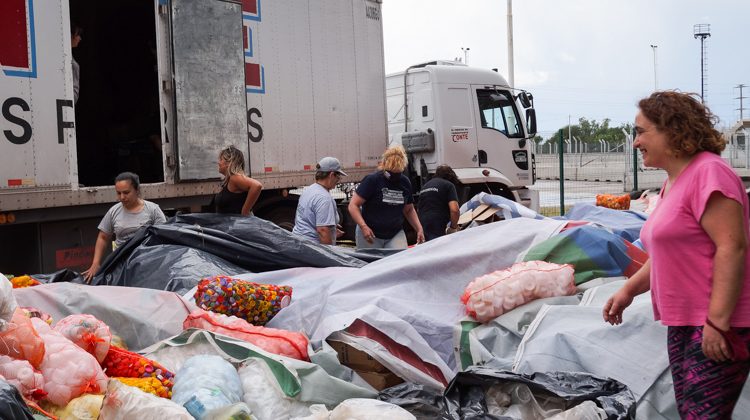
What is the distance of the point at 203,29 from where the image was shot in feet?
29.2

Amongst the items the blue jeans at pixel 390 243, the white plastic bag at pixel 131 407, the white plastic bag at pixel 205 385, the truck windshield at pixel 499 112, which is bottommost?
the white plastic bag at pixel 205 385

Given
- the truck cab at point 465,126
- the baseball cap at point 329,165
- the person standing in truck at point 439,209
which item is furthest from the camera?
the truck cab at point 465,126

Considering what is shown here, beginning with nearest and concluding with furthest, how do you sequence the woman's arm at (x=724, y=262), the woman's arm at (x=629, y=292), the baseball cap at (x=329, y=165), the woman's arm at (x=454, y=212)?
1. the woman's arm at (x=724, y=262)
2. the woman's arm at (x=629, y=292)
3. the baseball cap at (x=329, y=165)
4. the woman's arm at (x=454, y=212)

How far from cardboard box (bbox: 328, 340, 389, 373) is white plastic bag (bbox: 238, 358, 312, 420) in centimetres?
61

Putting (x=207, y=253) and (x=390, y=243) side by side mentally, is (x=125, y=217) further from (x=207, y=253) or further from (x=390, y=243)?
(x=390, y=243)

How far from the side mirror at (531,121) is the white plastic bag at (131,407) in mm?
10773

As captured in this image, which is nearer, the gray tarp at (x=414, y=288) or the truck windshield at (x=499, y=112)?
the gray tarp at (x=414, y=288)

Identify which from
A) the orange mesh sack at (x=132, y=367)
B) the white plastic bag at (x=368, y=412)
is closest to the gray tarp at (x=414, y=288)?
the orange mesh sack at (x=132, y=367)

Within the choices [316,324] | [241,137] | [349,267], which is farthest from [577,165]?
[316,324]

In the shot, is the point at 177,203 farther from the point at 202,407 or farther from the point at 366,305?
the point at 202,407

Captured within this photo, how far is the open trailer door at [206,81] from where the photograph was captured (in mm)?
8758

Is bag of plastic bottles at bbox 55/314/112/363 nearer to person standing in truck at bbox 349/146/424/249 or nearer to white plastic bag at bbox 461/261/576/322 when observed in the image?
white plastic bag at bbox 461/261/576/322

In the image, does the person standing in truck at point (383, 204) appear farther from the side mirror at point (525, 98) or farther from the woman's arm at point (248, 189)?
the side mirror at point (525, 98)

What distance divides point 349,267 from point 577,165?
52.3ft
